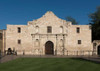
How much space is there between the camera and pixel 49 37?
27.0 m

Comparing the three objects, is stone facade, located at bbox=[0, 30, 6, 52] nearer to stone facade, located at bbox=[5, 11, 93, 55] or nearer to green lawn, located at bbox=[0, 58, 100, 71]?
stone facade, located at bbox=[5, 11, 93, 55]

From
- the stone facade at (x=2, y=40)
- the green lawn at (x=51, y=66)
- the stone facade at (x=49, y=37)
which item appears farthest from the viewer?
the stone facade at (x=2, y=40)

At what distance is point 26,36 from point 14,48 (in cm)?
381

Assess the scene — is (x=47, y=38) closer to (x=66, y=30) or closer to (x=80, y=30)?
(x=66, y=30)

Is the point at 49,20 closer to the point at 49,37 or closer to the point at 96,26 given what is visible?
the point at 49,37

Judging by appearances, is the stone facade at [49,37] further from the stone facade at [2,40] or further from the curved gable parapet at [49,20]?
the stone facade at [2,40]

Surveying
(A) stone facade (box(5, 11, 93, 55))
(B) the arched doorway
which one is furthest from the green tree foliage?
(B) the arched doorway

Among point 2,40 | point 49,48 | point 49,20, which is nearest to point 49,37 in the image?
point 49,48

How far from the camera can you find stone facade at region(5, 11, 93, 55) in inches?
1051

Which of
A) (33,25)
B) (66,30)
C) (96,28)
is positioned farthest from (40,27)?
(96,28)

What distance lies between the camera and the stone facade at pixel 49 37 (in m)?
26.7

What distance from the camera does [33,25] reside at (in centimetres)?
2725

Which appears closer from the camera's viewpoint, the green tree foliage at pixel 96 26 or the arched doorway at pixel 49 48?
the arched doorway at pixel 49 48

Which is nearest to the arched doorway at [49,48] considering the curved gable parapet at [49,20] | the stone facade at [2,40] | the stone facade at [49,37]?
the stone facade at [49,37]
